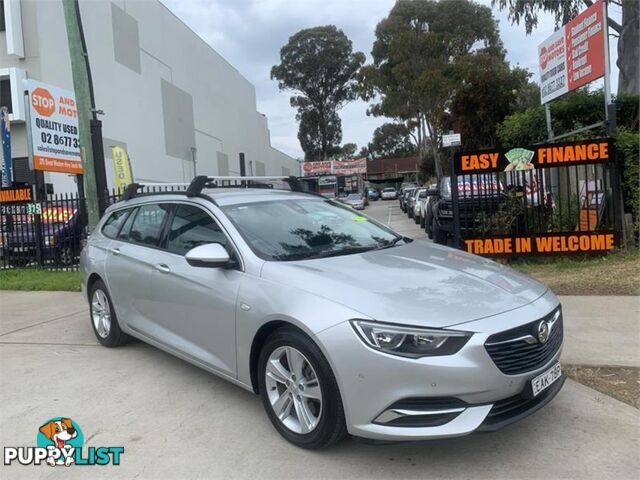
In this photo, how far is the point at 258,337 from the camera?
3520 mm

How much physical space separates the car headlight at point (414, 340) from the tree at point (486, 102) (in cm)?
2042

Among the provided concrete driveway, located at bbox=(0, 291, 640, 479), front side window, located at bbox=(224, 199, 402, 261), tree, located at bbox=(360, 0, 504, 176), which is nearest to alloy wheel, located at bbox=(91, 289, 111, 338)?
concrete driveway, located at bbox=(0, 291, 640, 479)

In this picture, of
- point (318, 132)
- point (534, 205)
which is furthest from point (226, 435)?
point (318, 132)

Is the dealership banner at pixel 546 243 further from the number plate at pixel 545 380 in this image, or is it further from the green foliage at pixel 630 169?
the number plate at pixel 545 380

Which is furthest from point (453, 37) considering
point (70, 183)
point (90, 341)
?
point (90, 341)

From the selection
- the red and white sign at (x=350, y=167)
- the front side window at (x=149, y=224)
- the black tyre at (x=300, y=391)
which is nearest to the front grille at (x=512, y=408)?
the black tyre at (x=300, y=391)

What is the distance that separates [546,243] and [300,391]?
704cm

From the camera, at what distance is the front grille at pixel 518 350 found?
9.63ft

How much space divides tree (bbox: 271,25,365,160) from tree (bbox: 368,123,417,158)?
17.7 metres

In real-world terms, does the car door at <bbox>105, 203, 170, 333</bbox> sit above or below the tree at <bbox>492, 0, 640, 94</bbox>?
below

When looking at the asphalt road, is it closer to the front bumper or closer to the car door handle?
the front bumper

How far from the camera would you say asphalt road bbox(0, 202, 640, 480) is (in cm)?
313

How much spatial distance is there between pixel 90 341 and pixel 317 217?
3.23 m

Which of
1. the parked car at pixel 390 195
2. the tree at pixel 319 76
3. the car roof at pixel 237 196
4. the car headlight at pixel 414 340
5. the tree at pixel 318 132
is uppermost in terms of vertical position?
the tree at pixel 319 76
